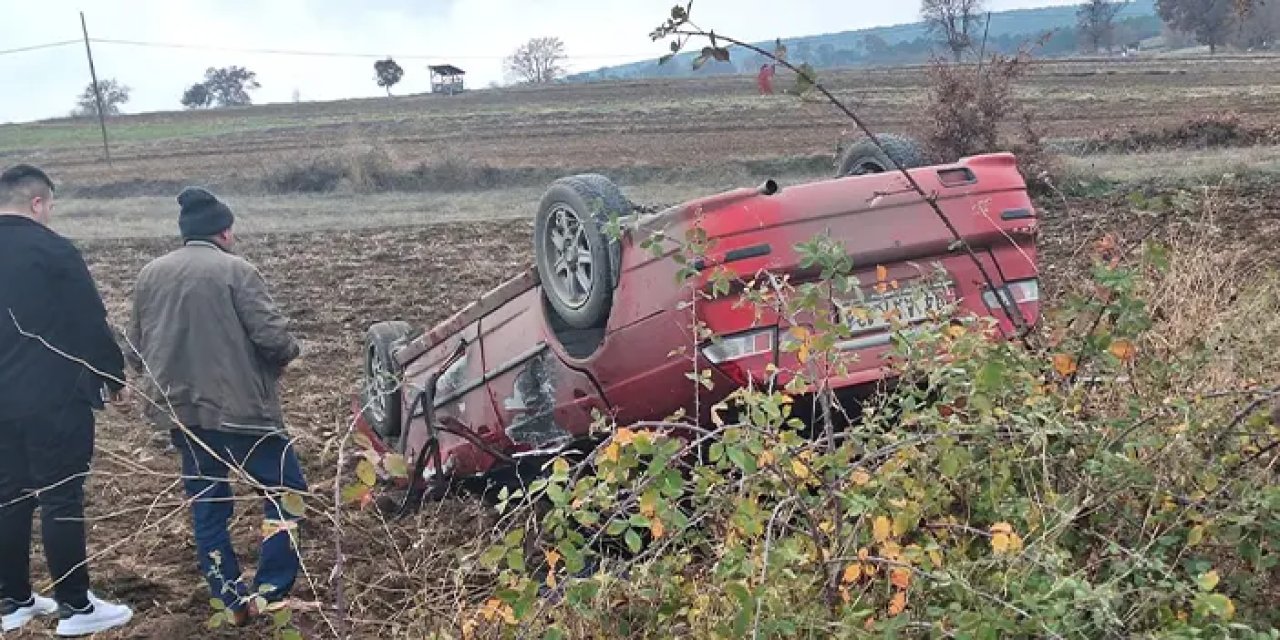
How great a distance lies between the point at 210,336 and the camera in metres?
4.46

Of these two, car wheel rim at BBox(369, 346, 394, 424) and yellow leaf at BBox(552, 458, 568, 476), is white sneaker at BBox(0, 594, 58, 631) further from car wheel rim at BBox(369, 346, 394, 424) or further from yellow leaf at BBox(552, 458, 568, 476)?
yellow leaf at BBox(552, 458, 568, 476)

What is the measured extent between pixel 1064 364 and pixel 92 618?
3.84 m

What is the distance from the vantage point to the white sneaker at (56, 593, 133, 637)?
4.54 meters

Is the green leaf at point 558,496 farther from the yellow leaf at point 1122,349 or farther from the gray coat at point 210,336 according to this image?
the gray coat at point 210,336

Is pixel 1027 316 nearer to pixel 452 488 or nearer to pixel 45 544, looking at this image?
pixel 452 488

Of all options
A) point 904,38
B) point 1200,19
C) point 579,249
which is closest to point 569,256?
point 579,249

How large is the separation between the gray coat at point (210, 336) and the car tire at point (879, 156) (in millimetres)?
2485

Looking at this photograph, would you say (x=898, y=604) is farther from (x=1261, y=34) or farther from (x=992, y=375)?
(x=1261, y=34)

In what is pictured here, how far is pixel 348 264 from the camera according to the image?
14055 mm

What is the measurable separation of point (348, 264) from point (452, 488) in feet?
29.2

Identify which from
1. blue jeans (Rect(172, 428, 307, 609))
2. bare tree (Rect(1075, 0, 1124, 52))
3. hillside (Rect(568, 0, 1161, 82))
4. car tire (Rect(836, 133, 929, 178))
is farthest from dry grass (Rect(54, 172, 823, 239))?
hillside (Rect(568, 0, 1161, 82))

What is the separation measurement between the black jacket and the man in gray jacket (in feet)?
0.76

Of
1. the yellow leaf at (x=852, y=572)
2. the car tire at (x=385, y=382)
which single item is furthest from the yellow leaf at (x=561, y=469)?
the car tire at (x=385, y=382)

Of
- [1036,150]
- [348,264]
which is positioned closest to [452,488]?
[348,264]
